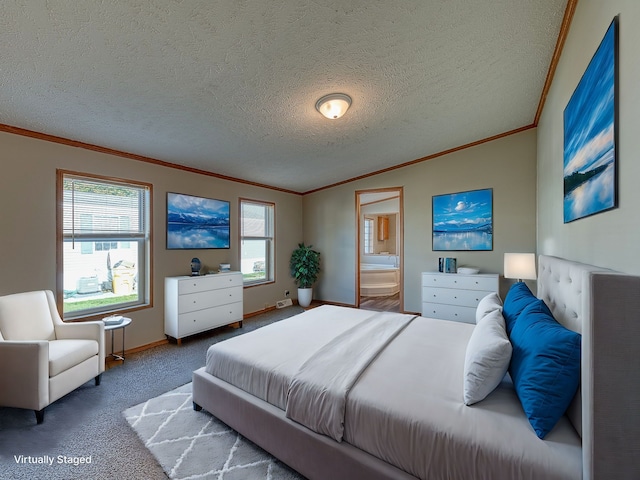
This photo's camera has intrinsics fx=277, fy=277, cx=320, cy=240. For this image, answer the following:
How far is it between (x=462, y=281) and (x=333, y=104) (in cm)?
304

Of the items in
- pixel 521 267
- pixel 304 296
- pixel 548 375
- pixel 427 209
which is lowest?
pixel 304 296

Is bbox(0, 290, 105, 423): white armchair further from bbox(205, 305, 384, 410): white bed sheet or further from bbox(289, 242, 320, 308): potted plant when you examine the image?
bbox(289, 242, 320, 308): potted plant

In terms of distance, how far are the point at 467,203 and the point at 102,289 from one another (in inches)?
198

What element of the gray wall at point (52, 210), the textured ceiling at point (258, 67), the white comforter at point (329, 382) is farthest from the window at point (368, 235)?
the white comforter at point (329, 382)

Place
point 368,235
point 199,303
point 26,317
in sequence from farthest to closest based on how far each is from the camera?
point 368,235
point 199,303
point 26,317

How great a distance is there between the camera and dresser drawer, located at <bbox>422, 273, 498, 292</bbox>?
3848 mm

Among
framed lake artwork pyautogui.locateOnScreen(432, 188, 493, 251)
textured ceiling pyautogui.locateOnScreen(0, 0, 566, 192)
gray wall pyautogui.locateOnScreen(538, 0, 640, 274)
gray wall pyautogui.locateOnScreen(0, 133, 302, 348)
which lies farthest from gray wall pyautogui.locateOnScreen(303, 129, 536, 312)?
gray wall pyautogui.locateOnScreen(0, 133, 302, 348)

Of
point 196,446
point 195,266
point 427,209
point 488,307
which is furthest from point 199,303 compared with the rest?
point 427,209

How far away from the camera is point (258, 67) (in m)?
2.07

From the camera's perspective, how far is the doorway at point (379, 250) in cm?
543

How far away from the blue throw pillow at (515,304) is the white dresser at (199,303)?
11.2ft

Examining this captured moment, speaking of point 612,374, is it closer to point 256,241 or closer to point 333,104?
point 333,104

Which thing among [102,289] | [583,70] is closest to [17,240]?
[102,289]

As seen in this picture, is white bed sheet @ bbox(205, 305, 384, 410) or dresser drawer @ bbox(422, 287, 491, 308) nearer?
white bed sheet @ bbox(205, 305, 384, 410)
